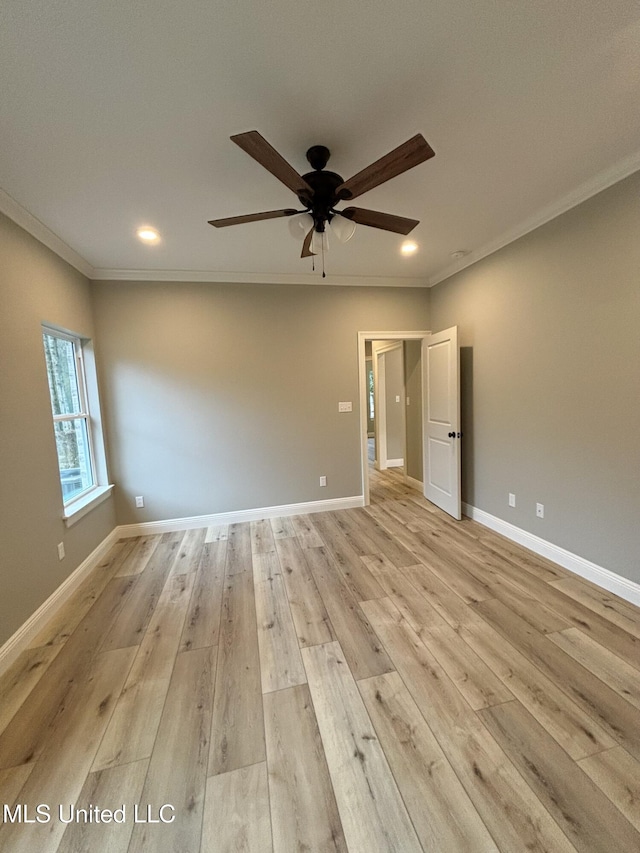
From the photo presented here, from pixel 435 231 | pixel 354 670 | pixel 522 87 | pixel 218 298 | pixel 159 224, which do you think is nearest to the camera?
pixel 522 87

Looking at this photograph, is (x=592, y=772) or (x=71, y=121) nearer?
(x=592, y=772)

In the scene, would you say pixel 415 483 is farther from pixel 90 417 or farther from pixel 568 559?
pixel 90 417

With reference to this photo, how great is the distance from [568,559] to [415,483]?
2.32 m

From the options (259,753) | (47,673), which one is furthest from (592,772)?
(47,673)

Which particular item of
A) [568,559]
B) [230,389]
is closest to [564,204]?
[568,559]

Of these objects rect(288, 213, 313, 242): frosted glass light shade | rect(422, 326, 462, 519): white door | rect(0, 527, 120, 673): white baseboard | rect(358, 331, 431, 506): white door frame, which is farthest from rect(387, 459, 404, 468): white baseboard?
rect(288, 213, 313, 242): frosted glass light shade

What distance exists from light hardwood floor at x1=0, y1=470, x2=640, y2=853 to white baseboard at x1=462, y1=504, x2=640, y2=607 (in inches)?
3.3

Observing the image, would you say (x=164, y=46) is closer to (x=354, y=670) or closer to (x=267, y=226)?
(x=267, y=226)

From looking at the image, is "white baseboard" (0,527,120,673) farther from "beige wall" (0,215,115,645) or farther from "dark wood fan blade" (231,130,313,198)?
"dark wood fan blade" (231,130,313,198)

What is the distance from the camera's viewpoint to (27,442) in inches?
83.8

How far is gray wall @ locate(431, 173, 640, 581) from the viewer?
2.07 meters

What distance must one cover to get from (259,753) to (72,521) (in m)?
2.16

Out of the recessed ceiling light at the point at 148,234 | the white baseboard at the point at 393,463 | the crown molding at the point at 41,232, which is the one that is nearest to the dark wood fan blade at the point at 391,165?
the recessed ceiling light at the point at 148,234

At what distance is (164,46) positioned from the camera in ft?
3.96
